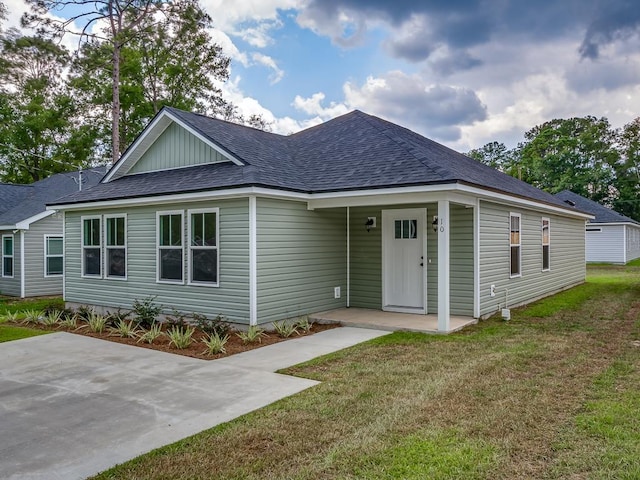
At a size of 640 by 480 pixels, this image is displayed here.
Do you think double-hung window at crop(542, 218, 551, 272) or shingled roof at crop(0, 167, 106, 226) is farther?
shingled roof at crop(0, 167, 106, 226)

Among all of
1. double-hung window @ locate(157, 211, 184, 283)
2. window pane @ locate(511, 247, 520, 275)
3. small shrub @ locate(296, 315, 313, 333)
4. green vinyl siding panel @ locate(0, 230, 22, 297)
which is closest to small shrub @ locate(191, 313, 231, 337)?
double-hung window @ locate(157, 211, 184, 283)

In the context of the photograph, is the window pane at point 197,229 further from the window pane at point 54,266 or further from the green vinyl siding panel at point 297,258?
the window pane at point 54,266

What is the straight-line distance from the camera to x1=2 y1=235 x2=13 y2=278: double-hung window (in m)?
15.1

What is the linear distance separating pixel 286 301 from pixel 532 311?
564cm

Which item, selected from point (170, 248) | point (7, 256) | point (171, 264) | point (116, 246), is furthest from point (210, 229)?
point (7, 256)

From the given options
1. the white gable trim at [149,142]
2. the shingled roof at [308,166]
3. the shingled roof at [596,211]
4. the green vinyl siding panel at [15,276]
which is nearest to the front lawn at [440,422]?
the shingled roof at [308,166]

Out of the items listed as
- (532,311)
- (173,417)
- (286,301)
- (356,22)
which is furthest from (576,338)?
(356,22)

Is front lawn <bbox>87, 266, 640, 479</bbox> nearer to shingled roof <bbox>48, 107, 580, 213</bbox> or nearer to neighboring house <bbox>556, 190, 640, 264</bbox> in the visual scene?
shingled roof <bbox>48, 107, 580, 213</bbox>

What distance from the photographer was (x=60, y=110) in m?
27.2

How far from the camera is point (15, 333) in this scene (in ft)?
28.7

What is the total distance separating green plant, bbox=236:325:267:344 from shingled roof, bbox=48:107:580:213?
2.46 metres

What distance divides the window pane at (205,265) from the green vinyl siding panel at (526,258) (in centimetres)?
517

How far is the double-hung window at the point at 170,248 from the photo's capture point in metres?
9.16

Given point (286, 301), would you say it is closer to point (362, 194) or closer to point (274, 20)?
point (362, 194)
